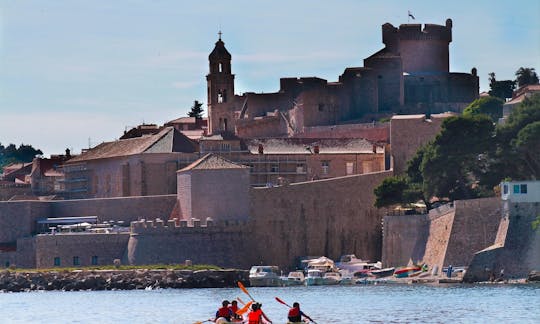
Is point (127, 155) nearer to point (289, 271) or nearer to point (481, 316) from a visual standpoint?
point (289, 271)

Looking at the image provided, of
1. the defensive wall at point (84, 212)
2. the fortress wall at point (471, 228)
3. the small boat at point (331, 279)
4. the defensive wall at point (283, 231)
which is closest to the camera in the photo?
the fortress wall at point (471, 228)

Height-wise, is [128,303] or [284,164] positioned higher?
[284,164]

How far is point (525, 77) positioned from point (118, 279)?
145ft

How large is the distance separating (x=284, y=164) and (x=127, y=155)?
8.26m

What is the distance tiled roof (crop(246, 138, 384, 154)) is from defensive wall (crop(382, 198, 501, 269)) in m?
12.7

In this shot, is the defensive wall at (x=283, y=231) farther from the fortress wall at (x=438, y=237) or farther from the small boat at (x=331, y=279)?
the fortress wall at (x=438, y=237)

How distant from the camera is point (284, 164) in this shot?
10100 centimetres

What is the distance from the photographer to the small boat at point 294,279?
281 ft

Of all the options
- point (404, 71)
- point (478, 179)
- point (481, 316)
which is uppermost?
point (404, 71)

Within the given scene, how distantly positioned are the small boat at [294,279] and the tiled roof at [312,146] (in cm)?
1543

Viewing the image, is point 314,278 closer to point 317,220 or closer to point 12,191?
point 317,220

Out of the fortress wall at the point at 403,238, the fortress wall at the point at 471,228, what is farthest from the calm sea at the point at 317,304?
the fortress wall at the point at 403,238

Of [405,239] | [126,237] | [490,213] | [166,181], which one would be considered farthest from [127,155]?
[490,213]


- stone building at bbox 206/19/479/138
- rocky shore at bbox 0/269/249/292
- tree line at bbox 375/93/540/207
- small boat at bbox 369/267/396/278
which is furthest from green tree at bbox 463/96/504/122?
rocky shore at bbox 0/269/249/292
